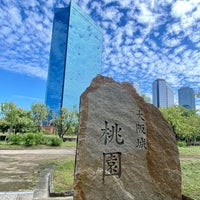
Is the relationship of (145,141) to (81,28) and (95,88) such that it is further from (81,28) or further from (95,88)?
(81,28)

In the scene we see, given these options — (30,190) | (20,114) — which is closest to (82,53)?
(20,114)

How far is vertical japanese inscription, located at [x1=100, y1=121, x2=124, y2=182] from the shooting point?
298 cm

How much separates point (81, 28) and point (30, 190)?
55.5 meters

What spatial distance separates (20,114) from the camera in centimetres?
2767

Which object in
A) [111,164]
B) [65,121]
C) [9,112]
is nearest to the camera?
[111,164]

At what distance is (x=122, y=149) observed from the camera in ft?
10.2

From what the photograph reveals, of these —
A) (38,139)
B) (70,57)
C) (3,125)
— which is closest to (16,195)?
(38,139)

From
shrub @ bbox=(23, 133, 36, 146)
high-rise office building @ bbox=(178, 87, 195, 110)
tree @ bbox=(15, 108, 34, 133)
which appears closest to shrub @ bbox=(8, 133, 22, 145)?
shrub @ bbox=(23, 133, 36, 146)

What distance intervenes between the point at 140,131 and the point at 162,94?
63518mm

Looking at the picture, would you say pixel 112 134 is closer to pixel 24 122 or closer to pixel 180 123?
pixel 24 122

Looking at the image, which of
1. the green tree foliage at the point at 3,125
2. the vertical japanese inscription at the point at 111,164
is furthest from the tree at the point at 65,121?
the vertical japanese inscription at the point at 111,164

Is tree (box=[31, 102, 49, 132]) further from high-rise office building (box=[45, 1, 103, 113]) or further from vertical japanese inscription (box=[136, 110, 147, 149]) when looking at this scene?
A: vertical japanese inscription (box=[136, 110, 147, 149])

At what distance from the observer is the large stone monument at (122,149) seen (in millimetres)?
2904

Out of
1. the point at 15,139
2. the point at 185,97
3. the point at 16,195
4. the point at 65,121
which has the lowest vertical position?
the point at 16,195
